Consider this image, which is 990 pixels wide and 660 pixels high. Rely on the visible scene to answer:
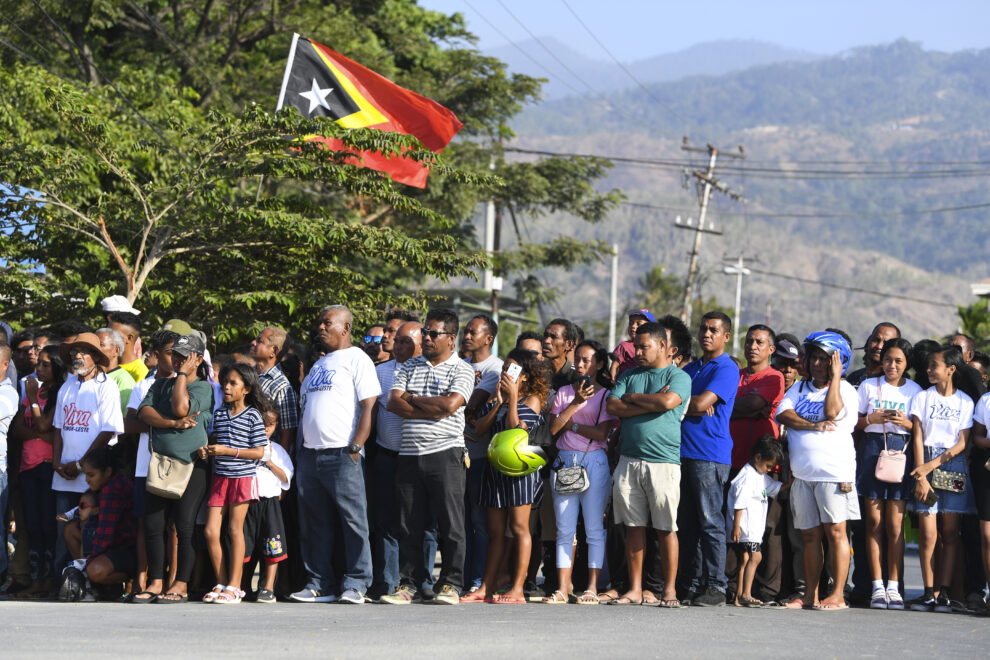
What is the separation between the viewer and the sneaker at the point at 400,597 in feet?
30.4

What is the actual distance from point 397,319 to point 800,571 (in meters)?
4.24

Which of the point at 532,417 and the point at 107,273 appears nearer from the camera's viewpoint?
the point at 532,417

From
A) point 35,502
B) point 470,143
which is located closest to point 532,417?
point 35,502

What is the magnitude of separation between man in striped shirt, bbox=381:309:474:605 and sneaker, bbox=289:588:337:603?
474 millimetres

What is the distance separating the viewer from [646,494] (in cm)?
918

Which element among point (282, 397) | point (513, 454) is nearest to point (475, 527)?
point (513, 454)

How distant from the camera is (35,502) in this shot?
10.3m

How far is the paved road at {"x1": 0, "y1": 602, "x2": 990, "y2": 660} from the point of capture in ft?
21.7

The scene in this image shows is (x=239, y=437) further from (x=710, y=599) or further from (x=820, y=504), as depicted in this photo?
(x=820, y=504)

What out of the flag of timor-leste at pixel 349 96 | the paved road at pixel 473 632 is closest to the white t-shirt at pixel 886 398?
the paved road at pixel 473 632

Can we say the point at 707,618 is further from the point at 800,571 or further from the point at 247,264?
the point at 247,264

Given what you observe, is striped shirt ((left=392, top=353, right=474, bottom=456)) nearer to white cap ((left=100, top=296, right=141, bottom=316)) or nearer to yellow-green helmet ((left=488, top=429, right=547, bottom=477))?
yellow-green helmet ((left=488, top=429, right=547, bottom=477))

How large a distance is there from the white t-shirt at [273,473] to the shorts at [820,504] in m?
3.94

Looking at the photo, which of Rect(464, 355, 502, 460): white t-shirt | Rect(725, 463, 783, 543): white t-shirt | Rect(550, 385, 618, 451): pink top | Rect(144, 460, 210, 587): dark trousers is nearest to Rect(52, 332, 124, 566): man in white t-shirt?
Rect(144, 460, 210, 587): dark trousers
